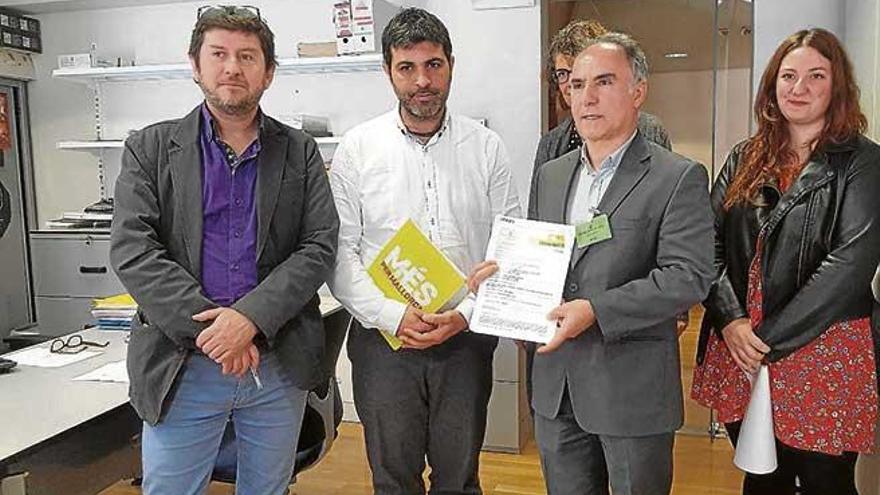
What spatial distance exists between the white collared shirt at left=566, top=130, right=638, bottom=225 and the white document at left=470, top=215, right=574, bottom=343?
0.22 feet

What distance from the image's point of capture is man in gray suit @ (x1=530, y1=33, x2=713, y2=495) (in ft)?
5.71

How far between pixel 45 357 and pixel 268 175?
1154 millimetres

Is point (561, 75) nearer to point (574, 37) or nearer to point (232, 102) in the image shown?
point (574, 37)

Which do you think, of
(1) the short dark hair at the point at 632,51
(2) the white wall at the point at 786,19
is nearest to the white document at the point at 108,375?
(1) the short dark hair at the point at 632,51

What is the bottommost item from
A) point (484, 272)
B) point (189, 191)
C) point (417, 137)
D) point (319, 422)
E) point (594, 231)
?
point (319, 422)

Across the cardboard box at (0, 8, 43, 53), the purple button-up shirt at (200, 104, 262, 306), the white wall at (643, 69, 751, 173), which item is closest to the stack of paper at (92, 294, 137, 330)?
the purple button-up shirt at (200, 104, 262, 306)

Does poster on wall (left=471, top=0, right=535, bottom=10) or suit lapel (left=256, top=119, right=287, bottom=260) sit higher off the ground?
poster on wall (left=471, top=0, right=535, bottom=10)

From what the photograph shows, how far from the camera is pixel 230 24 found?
1.86m

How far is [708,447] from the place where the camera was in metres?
3.80

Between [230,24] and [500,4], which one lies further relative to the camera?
[500,4]

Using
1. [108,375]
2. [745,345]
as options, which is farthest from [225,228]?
[745,345]

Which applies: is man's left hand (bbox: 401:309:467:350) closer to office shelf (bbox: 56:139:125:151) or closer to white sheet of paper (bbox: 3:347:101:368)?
white sheet of paper (bbox: 3:347:101:368)

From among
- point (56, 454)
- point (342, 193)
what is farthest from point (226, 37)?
point (56, 454)

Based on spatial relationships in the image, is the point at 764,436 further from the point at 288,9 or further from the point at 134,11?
the point at 134,11
